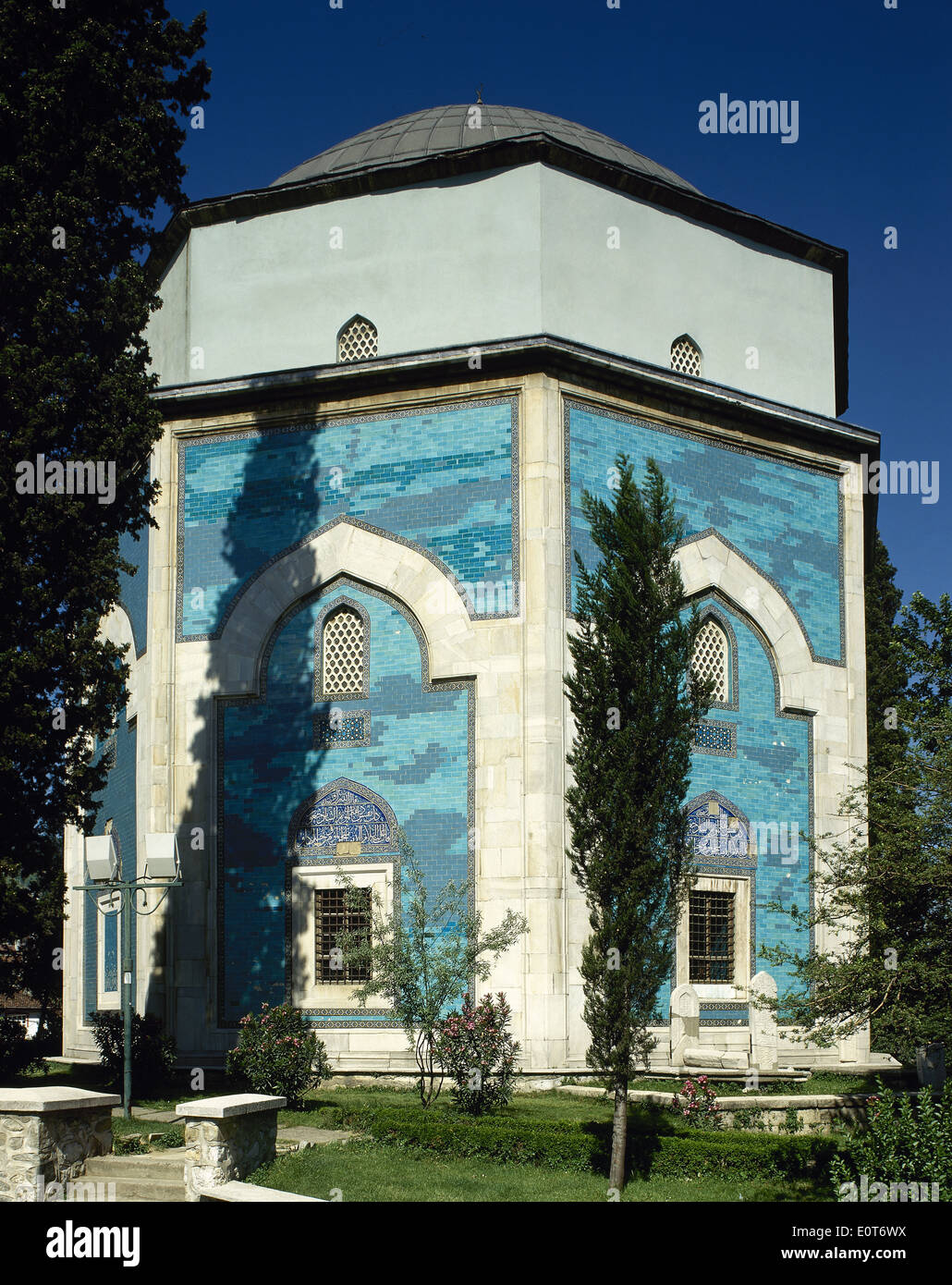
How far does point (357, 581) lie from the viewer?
2006 cm

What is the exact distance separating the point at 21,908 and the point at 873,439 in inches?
568

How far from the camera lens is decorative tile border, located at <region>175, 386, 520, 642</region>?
62.8 ft

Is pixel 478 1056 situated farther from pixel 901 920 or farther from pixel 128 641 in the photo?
pixel 128 641

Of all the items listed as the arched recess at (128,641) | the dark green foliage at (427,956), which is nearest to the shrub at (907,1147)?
the dark green foliage at (427,956)

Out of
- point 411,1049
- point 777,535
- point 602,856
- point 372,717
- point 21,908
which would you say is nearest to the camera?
point 602,856

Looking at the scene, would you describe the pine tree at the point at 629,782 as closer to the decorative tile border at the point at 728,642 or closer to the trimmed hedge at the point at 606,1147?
the trimmed hedge at the point at 606,1147

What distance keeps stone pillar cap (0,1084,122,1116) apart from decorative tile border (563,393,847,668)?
896cm

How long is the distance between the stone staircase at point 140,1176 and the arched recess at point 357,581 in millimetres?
8334

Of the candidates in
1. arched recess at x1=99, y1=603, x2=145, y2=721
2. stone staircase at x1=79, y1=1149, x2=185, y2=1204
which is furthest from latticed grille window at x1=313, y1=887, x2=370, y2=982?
stone staircase at x1=79, y1=1149, x2=185, y2=1204

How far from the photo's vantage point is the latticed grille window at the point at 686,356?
21562 millimetres

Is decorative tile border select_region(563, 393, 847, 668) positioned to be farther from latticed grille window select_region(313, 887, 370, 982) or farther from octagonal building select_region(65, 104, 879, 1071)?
latticed grille window select_region(313, 887, 370, 982)
